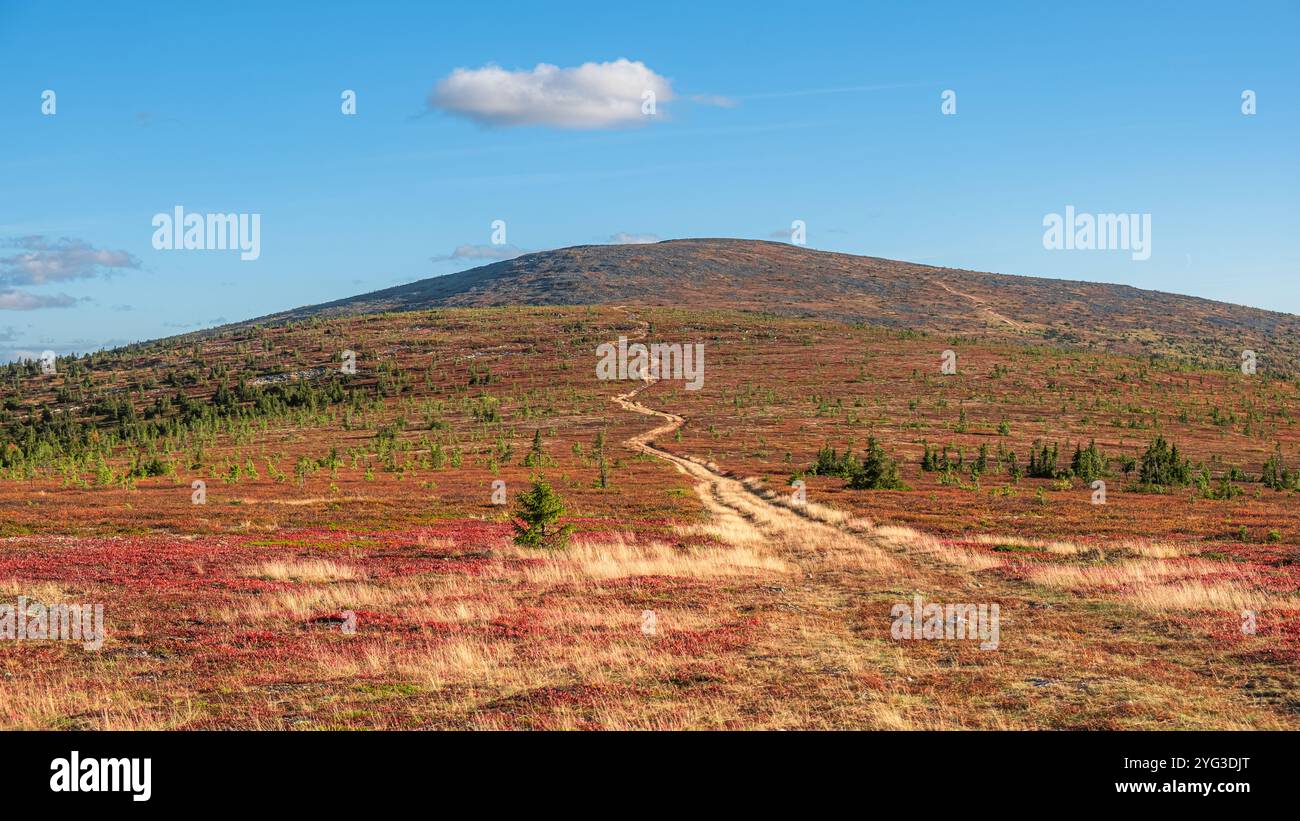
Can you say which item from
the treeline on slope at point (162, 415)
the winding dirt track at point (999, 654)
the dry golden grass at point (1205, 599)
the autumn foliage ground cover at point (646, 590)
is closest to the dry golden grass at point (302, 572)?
the autumn foliage ground cover at point (646, 590)

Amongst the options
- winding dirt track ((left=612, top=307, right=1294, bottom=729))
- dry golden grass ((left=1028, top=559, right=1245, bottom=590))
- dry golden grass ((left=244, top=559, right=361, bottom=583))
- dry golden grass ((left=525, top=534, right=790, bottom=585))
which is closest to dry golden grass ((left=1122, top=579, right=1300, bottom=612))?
winding dirt track ((left=612, top=307, right=1294, bottom=729))

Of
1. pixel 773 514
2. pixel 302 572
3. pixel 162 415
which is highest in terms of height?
pixel 162 415

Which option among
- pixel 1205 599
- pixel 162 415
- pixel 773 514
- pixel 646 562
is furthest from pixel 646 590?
pixel 162 415

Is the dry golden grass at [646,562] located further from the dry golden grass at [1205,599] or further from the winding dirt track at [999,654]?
the dry golden grass at [1205,599]

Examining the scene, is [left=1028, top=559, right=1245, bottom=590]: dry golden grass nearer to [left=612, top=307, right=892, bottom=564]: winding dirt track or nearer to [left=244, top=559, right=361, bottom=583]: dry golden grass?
[left=612, top=307, right=892, bottom=564]: winding dirt track

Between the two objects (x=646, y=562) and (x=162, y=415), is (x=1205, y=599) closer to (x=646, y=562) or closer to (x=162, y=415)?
(x=646, y=562)

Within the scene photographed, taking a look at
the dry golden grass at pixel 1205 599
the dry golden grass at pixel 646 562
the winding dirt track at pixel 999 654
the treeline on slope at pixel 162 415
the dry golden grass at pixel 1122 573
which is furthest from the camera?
the treeline on slope at pixel 162 415

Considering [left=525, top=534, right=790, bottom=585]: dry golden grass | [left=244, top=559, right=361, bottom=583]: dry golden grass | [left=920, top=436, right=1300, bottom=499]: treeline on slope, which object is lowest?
[left=920, top=436, right=1300, bottom=499]: treeline on slope

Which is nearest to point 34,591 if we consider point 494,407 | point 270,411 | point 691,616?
point 691,616
